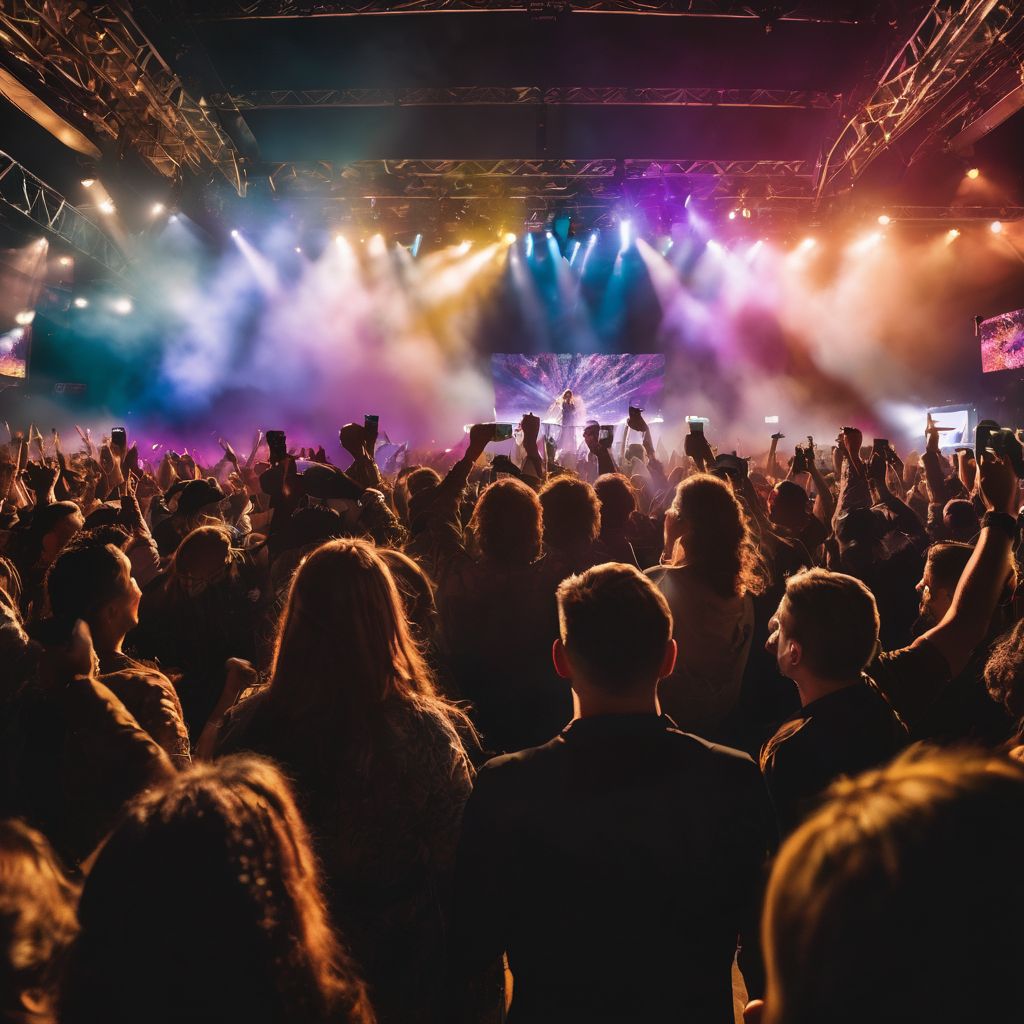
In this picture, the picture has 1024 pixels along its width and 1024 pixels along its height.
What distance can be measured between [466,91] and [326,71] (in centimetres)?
189

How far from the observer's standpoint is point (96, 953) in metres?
0.76

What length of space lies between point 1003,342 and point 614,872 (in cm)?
1891

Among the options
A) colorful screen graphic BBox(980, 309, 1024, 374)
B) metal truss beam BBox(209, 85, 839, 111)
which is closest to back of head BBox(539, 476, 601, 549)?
metal truss beam BBox(209, 85, 839, 111)

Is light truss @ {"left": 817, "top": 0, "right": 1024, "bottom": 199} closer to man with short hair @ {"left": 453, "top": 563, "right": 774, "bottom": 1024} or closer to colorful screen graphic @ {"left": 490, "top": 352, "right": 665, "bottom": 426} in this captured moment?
colorful screen graphic @ {"left": 490, "top": 352, "right": 665, "bottom": 426}

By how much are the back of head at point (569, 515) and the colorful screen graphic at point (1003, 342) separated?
16.8 meters

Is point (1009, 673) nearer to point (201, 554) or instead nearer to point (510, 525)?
point (510, 525)

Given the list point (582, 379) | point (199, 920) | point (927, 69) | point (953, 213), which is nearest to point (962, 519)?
point (199, 920)

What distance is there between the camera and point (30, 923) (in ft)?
2.56

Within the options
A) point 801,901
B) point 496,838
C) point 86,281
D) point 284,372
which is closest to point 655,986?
point 496,838

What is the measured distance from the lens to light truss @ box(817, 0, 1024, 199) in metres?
7.68

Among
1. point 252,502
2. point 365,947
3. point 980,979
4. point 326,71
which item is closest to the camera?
point 980,979

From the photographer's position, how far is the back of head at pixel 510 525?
3.01 m

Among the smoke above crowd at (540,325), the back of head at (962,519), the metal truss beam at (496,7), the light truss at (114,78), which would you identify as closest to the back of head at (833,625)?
the back of head at (962,519)

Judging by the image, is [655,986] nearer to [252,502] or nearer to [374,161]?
[252,502]
